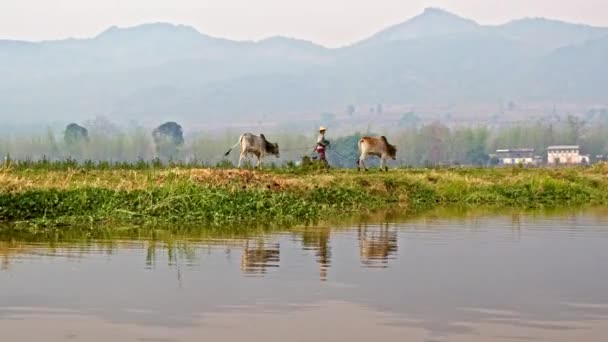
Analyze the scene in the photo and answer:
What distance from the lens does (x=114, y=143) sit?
167000mm

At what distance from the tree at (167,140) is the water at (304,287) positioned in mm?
160383

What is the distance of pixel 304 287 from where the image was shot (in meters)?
13.0

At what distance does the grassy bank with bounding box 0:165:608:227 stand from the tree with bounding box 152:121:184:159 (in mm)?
146037

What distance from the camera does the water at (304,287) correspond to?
10.5 meters

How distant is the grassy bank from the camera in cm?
2173

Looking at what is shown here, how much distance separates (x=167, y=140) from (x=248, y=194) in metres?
164

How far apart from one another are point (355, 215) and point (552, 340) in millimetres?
15090

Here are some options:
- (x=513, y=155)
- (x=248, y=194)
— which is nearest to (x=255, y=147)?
(x=248, y=194)

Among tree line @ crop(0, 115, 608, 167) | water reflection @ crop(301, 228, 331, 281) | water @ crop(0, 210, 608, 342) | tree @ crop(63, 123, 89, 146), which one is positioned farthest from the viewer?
tree @ crop(63, 123, 89, 146)

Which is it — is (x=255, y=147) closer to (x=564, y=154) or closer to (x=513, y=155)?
(x=564, y=154)

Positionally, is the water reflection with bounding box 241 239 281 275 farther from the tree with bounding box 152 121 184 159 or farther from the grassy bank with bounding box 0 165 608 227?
the tree with bounding box 152 121 184 159

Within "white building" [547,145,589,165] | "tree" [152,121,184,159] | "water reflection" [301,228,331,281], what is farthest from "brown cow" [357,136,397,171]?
"tree" [152,121,184,159]

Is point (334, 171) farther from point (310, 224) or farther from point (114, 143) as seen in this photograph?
point (114, 143)

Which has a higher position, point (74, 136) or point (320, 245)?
point (74, 136)
